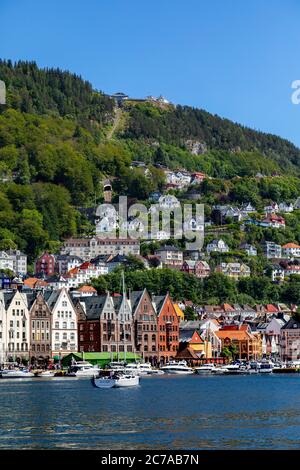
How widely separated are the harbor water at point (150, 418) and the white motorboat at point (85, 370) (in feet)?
60.6

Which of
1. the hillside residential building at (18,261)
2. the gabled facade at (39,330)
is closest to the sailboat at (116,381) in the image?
the gabled facade at (39,330)

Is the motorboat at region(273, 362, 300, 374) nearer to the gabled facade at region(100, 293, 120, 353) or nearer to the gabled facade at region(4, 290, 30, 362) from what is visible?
the gabled facade at region(100, 293, 120, 353)

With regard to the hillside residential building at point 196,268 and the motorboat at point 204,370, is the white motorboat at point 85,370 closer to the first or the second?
the motorboat at point 204,370

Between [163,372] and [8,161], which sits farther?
[8,161]

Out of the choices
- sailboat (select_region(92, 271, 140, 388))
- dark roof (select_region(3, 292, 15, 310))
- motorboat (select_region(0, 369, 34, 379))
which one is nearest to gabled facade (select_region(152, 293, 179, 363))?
dark roof (select_region(3, 292, 15, 310))

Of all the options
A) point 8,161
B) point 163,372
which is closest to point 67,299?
point 163,372

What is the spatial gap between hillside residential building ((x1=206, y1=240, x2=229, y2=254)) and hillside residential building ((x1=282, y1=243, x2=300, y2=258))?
14.6m

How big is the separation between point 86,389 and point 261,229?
130 metres

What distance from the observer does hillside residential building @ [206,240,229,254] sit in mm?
177625

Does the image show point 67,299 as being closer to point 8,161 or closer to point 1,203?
point 1,203

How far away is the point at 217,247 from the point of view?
179 m

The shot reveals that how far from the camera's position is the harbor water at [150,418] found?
3525cm

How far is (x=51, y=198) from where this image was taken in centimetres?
18662

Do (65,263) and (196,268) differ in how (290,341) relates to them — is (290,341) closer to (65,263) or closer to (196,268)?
(196,268)
